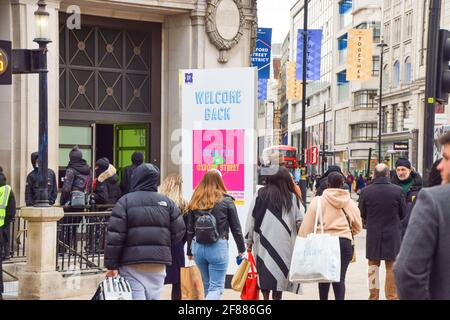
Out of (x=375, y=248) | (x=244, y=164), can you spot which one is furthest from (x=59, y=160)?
(x=375, y=248)

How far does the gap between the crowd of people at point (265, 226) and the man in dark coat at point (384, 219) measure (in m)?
0.01

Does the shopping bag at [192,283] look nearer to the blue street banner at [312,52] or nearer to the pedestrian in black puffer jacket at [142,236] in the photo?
the pedestrian in black puffer jacket at [142,236]

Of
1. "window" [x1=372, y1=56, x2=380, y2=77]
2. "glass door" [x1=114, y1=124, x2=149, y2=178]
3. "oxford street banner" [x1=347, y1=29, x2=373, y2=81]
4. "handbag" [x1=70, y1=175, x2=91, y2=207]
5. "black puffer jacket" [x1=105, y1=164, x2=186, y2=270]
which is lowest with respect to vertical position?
"handbag" [x1=70, y1=175, x2=91, y2=207]

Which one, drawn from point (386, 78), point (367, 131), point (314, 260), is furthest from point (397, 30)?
point (314, 260)

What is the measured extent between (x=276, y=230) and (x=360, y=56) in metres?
40.3

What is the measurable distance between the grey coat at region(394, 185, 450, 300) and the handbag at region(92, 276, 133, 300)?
3.38 meters

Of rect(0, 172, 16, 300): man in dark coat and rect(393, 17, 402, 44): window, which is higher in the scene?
rect(393, 17, 402, 44): window

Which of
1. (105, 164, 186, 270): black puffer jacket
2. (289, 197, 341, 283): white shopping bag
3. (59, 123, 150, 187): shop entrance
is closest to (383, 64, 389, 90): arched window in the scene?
(59, 123, 150, 187): shop entrance

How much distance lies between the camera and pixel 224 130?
1213 cm

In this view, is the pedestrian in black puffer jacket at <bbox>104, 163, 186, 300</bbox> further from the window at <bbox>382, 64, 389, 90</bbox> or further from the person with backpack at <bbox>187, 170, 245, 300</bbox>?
the window at <bbox>382, 64, 389, 90</bbox>

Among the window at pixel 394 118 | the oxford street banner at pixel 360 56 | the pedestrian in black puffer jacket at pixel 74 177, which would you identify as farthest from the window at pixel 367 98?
the pedestrian in black puffer jacket at pixel 74 177

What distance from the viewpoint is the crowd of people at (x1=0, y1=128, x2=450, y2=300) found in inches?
165

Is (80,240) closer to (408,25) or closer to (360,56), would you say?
(360,56)
